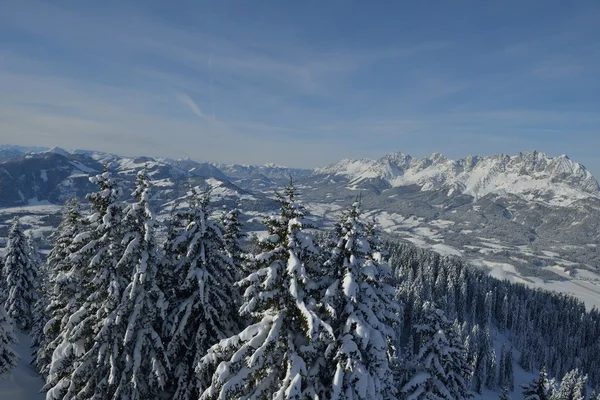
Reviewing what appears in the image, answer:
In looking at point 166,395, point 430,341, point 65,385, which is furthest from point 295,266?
point 65,385

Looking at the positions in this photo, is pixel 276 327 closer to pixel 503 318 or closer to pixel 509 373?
pixel 509 373

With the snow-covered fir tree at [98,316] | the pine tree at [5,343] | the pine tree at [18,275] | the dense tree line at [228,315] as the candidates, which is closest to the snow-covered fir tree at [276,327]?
the dense tree line at [228,315]

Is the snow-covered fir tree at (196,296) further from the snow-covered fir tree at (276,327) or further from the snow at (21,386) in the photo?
the snow at (21,386)

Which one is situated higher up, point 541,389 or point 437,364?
point 437,364

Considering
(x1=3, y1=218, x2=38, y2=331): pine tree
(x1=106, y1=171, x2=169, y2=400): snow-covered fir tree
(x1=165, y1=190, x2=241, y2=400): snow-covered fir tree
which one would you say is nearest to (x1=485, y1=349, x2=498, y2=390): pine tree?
(x1=165, y1=190, x2=241, y2=400): snow-covered fir tree

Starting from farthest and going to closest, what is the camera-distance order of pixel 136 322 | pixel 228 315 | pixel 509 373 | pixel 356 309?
pixel 509 373 → pixel 228 315 → pixel 136 322 → pixel 356 309

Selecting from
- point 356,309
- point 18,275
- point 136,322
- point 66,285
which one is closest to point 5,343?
point 66,285

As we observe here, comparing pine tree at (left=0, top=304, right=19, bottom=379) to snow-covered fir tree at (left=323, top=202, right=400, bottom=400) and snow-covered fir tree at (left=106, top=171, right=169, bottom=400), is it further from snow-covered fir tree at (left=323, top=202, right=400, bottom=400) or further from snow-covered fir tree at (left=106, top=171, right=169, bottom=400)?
snow-covered fir tree at (left=323, top=202, right=400, bottom=400)

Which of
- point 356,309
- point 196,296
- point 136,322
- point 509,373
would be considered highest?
point 356,309
